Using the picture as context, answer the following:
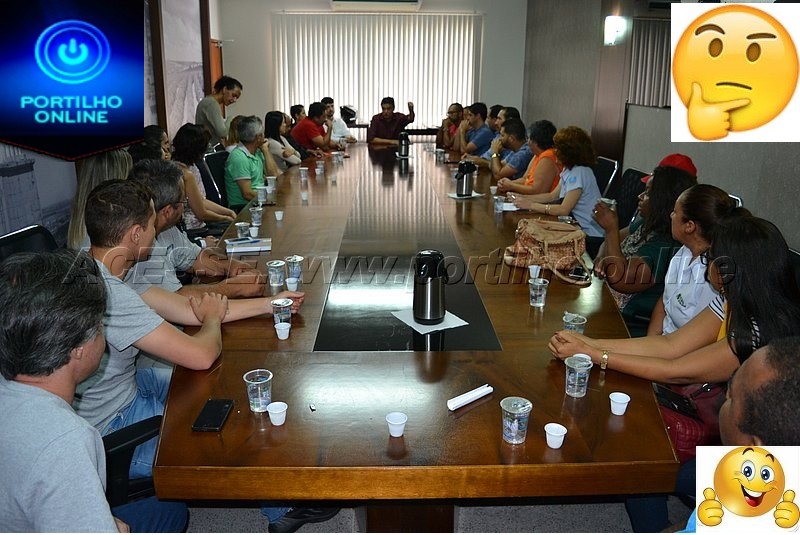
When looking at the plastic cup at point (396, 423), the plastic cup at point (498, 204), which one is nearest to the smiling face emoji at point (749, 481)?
the plastic cup at point (396, 423)

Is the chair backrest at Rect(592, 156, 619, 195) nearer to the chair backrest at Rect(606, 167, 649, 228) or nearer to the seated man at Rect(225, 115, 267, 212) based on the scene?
the chair backrest at Rect(606, 167, 649, 228)

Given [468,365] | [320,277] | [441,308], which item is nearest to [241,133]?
[320,277]

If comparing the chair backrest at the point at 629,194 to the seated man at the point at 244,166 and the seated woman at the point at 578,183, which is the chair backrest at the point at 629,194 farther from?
the seated man at the point at 244,166

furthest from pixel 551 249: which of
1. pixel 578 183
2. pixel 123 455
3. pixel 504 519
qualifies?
pixel 123 455

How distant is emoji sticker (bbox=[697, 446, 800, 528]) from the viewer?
3.13 feet

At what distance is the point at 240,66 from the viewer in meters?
9.39

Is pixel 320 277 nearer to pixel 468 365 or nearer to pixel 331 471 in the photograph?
pixel 468 365

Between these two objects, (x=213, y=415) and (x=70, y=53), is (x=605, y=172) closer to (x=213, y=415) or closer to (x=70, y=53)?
(x=70, y=53)

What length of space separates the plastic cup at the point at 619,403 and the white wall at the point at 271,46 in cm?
862

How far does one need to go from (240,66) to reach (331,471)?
906cm

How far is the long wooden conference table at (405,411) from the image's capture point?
130cm

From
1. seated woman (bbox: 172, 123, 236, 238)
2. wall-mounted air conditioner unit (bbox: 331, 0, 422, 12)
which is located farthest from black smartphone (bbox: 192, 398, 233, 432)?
wall-mounted air conditioner unit (bbox: 331, 0, 422, 12)

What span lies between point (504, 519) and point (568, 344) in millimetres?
812

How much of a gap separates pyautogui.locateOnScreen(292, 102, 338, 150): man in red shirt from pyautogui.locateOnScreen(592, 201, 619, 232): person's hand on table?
176 inches
